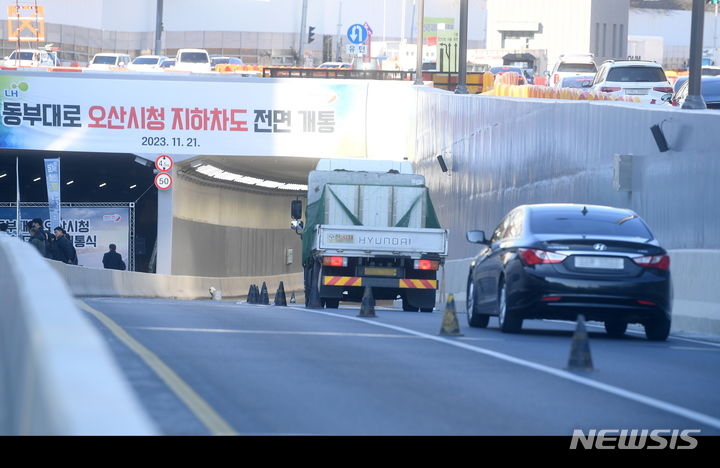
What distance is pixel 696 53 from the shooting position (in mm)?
20516

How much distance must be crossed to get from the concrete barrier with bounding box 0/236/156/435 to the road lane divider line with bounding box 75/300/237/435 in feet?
3.65

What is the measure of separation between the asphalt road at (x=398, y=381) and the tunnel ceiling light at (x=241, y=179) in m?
34.1

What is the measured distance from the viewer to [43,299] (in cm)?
688

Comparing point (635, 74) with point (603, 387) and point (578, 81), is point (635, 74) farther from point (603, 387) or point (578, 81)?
point (603, 387)

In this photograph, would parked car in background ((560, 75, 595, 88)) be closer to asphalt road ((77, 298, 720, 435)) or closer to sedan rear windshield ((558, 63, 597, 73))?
sedan rear windshield ((558, 63, 597, 73))

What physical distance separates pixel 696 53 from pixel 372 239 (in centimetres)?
787

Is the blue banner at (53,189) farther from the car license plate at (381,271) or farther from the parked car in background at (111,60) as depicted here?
the parked car in background at (111,60)

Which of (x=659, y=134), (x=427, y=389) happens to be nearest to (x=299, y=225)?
(x=659, y=134)

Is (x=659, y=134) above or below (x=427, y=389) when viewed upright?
above

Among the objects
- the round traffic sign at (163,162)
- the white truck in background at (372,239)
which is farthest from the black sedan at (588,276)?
the round traffic sign at (163,162)

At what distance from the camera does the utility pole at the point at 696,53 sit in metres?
20.4
